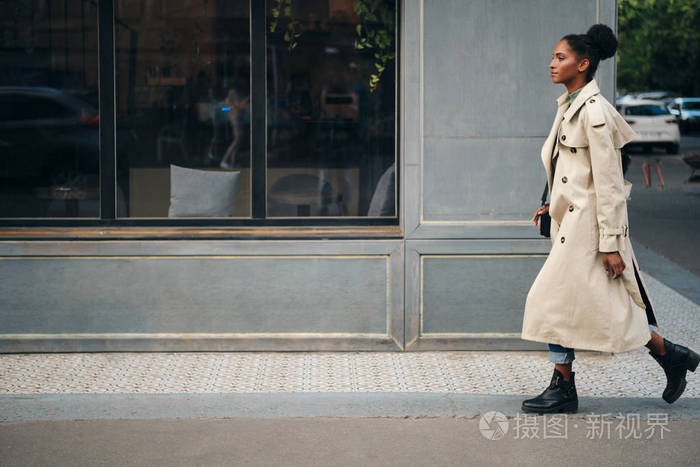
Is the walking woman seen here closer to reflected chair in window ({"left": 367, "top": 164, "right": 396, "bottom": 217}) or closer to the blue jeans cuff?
the blue jeans cuff

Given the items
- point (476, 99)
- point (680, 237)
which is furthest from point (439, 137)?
point (680, 237)

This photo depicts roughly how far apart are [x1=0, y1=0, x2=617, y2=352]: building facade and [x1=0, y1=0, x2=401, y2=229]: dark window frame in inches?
0.6

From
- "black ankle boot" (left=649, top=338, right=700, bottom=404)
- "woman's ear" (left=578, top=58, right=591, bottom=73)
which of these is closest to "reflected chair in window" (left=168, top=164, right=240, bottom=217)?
"woman's ear" (left=578, top=58, right=591, bottom=73)

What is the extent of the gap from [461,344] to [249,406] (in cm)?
195

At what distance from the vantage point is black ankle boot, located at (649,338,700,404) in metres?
5.37

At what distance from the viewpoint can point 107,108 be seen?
23.0ft

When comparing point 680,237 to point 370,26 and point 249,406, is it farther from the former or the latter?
point 249,406

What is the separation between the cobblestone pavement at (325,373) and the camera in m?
5.92

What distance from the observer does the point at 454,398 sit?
18.5 feet

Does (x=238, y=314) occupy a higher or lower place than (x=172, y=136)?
lower

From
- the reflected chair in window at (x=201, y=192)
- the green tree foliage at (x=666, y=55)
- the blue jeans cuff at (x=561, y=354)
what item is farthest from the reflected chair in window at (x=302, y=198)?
the green tree foliage at (x=666, y=55)

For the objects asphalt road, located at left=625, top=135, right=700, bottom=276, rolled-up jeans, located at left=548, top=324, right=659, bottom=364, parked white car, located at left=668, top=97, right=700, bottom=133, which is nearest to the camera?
rolled-up jeans, located at left=548, top=324, right=659, bottom=364

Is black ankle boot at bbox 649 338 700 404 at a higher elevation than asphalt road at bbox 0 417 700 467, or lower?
higher

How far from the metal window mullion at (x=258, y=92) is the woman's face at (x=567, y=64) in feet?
8.27
